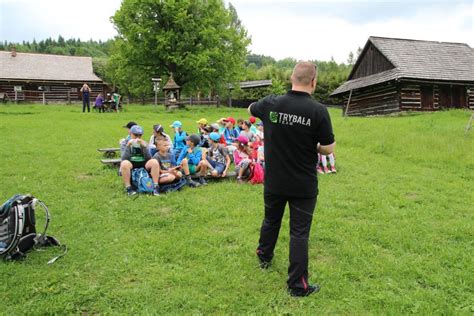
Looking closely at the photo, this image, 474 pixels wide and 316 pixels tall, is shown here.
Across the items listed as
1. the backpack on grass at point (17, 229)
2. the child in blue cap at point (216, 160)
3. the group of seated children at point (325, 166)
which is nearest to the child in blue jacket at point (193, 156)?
the child in blue cap at point (216, 160)

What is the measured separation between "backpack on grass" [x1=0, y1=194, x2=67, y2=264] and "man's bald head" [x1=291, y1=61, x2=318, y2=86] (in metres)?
3.30

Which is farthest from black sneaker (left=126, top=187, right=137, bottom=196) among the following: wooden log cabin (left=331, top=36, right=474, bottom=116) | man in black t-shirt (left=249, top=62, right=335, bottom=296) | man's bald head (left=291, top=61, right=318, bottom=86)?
wooden log cabin (left=331, top=36, right=474, bottom=116)

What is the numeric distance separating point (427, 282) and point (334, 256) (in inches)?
40.0

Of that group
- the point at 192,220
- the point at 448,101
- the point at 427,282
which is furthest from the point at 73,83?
the point at 427,282

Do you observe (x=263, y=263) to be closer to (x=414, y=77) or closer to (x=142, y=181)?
(x=142, y=181)

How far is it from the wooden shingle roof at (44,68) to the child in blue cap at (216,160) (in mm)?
30161

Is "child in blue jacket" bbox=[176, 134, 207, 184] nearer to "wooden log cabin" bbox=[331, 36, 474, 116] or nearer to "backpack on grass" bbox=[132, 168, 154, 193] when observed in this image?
"backpack on grass" bbox=[132, 168, 154, 193]

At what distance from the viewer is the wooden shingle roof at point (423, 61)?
81.6 feet

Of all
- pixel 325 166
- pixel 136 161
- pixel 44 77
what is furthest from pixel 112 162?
pixel 44 77

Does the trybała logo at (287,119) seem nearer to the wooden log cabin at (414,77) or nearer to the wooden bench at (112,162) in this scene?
the wooden bench at (112,162)

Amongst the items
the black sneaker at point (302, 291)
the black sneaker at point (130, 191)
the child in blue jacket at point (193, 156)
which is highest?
the child in blue jacket at point (193, 156)

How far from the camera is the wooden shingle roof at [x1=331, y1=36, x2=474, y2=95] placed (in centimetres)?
2486

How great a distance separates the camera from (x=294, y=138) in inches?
138

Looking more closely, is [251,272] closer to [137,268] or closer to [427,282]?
[137,268]
